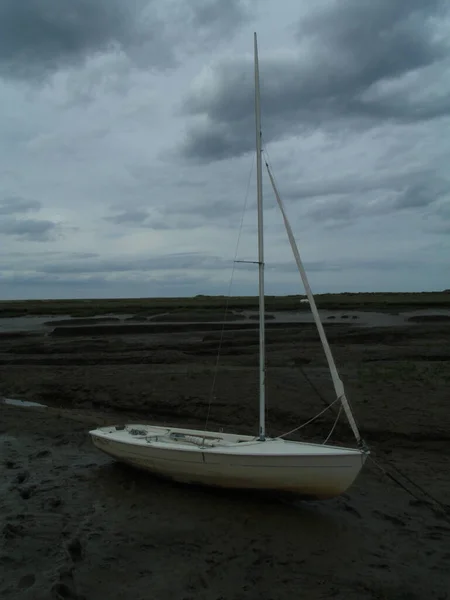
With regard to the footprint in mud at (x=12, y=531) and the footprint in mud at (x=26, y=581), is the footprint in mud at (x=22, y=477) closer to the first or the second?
the footprint in mud at (x=12, y=531)

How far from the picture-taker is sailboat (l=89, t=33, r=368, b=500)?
30.4ft

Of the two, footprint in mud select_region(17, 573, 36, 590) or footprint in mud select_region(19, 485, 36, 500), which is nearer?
footprint in mud select_region(17, 573, 36, 590)

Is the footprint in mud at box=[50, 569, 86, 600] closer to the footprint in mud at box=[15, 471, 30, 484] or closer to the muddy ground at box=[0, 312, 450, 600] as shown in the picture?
the muddy ground at box=[0, 312, 450, 600]

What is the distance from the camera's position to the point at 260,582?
791 centimetres

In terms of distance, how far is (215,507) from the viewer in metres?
10.4

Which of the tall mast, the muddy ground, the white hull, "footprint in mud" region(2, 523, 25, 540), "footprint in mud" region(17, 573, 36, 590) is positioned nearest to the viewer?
"footprint in mud" region(17, 573, 36, 590)

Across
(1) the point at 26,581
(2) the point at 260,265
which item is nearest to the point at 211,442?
(2) the point at 260,265

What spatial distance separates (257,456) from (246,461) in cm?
31

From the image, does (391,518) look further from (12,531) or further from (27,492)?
(27,492)

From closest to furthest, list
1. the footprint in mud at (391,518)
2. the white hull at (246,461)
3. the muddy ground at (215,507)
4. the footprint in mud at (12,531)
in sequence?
the muddy ground at (215,507) → the footprint in mud at (12,531) → the white hull at (246,461) → the footprint in mud at (391,518)

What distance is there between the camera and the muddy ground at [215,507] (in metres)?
7.93

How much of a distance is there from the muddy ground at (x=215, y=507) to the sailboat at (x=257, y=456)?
2.13 ft

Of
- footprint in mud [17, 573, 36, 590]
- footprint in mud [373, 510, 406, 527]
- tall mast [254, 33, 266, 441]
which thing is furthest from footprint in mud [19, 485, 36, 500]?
footprint in mud [373, 510, 406, 527]

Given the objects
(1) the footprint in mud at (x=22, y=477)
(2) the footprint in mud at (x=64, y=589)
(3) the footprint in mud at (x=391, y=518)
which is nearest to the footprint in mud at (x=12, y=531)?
(2) the footprint in mud at (x=64, y=589)
